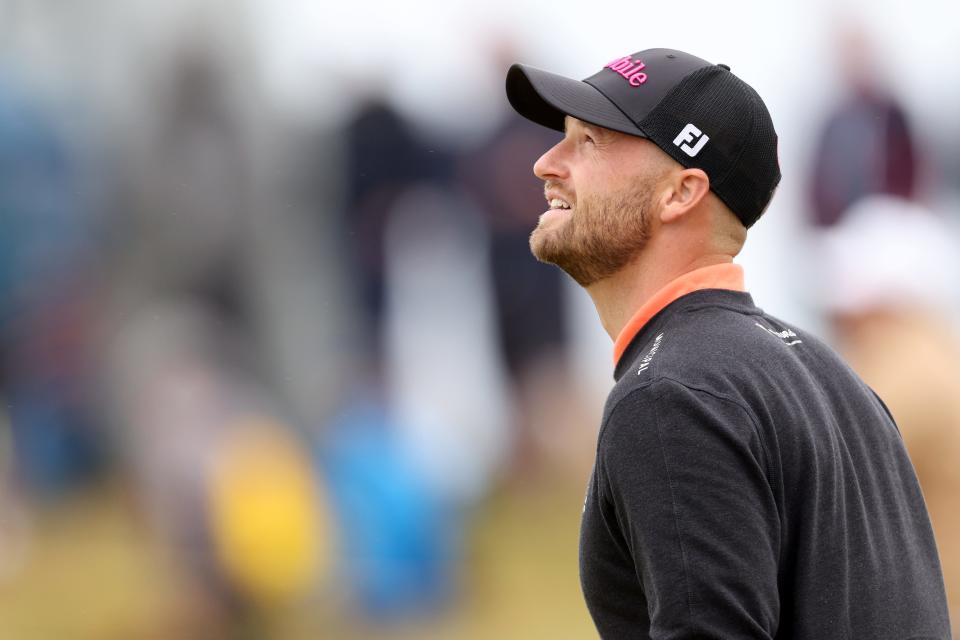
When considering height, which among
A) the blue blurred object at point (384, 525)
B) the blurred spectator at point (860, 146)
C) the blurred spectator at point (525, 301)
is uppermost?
the blurred spectator at point (860, 146)

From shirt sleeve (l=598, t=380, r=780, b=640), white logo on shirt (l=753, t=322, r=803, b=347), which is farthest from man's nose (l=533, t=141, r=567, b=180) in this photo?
shirt sleeve (l=598, t=380, r=780, b=640)

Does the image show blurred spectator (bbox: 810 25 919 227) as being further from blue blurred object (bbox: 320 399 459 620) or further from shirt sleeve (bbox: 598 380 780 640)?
shirt sleeve (bbox: 598 380 780 640)

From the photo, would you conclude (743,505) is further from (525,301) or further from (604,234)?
(525,301)

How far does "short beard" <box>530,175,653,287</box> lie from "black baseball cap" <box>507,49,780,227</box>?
0.09 meters

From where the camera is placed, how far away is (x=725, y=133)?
210 cm

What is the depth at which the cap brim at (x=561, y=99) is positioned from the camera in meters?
2.10

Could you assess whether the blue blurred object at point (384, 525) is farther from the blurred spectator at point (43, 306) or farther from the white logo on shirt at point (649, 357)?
the white logo on shirt at point (649, 357)

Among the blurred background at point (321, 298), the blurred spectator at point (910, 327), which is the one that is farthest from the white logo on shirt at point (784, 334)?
the blurred background at point (321, 298)

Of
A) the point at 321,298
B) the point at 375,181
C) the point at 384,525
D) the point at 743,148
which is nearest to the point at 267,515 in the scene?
the point at 384,525

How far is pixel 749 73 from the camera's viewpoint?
659 cm

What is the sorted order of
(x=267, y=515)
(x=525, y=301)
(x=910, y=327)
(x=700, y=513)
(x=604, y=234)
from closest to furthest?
1. (x=700, y=513)
2. (x=604, y=234)
3. (x=910, y=327)
4. (x=267, y=515)
5. (x=525, y=301)

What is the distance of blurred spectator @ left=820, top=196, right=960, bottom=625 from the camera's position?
4.25 m

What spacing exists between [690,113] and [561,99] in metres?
0.20

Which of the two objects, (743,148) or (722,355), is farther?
(743,148)
